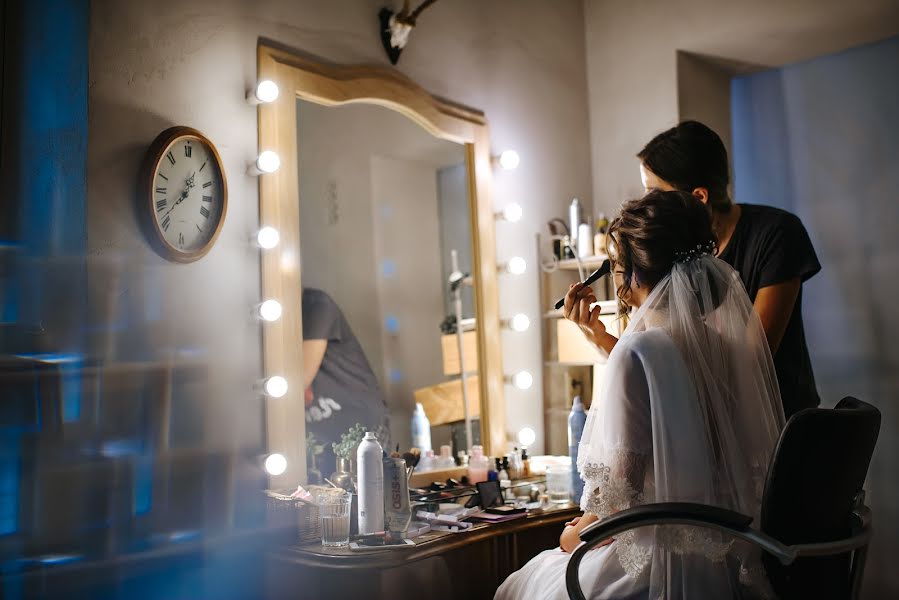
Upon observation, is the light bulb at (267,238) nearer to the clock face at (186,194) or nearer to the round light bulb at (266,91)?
→ the clock face at (186,194)

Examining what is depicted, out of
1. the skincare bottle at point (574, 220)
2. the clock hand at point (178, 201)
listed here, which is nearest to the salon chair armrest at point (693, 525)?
the clock hand at point (178, 201)

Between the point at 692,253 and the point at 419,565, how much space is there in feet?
3.12

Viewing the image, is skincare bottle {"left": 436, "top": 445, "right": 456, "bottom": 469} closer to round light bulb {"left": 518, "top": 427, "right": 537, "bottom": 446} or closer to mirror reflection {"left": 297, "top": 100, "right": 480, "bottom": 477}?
mirror reflection {"left": 297, "top": 100, "right": 480, "bottom": 477}

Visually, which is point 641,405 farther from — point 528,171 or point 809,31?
point 809,31

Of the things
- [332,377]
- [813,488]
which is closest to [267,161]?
[332,377]

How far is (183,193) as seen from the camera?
2.01m

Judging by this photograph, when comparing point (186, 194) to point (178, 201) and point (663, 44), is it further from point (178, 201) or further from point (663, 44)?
point (663, 44)

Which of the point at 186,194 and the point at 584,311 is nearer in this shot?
the point at 186,194

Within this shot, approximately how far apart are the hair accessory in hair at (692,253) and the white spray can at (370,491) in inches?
33.5

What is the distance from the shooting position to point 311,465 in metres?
2.22

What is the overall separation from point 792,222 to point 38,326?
1820 millimetres

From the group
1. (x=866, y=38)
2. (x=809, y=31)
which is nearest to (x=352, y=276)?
(x=809, y=31)

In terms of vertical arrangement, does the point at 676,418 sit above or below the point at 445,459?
above

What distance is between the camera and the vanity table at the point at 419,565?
1.88 m
